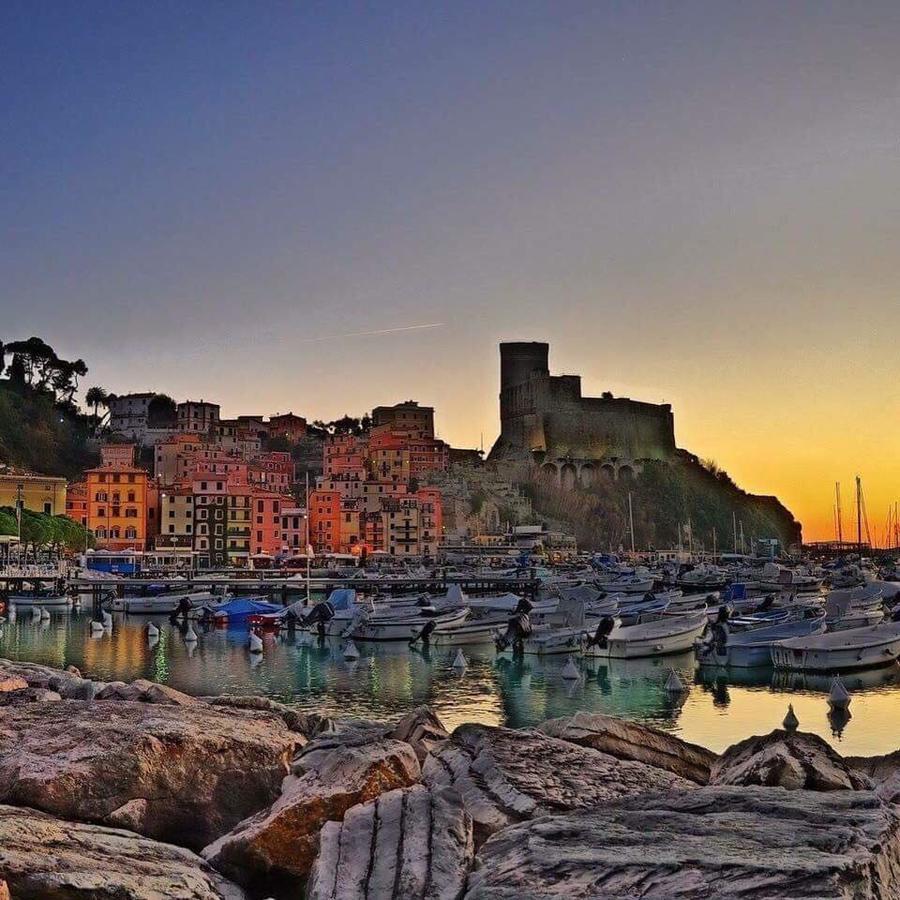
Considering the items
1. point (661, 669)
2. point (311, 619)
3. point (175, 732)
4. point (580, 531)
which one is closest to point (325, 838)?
point (175, 732)

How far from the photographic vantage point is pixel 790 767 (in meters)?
6.07

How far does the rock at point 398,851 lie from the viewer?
15.2ft

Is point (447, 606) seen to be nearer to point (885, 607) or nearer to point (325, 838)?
point (885, 607)

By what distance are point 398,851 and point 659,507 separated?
139 meters

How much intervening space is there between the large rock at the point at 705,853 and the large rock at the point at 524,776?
774 millimetres

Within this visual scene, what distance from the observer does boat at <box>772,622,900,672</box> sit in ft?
87.0

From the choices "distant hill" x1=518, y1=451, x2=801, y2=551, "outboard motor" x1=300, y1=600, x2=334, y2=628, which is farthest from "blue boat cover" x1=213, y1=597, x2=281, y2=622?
"distant hill" x1=518, y1=451, x2=801, y2=551

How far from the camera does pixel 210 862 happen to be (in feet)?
20.1

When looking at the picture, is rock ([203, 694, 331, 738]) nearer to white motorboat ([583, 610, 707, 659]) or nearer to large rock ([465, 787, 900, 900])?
large rock ([465, 787, 900, 900])

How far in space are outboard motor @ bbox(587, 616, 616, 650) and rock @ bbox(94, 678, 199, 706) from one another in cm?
1963

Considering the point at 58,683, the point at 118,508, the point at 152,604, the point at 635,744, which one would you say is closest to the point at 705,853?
the point at 635,744

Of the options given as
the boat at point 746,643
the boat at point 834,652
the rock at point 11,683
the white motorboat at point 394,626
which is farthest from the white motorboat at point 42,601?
the rock at point 11,683

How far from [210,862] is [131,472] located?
84060 millimetres

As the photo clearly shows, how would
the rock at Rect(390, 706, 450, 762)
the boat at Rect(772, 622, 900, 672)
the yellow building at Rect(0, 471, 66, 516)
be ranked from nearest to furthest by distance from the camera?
the rock at Rect(390, 706, 450, 762) < the boat at Rect(772, 622, 900, 672) < the yellow building at Rect(0, 471, 66, 516)
